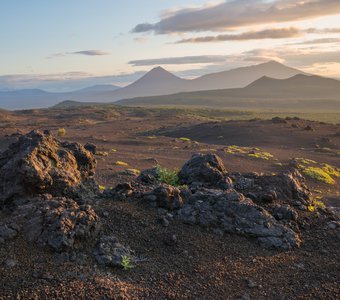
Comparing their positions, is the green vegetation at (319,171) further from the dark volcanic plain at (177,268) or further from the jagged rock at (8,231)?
the jagged rock at (8,231)

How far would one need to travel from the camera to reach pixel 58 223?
9.81 metres

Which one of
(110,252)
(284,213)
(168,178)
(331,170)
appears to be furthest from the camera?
(331,170)

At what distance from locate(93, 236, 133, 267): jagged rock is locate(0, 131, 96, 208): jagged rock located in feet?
8.10

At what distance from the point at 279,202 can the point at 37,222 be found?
8111 mm

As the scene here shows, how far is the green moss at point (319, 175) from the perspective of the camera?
32.7m

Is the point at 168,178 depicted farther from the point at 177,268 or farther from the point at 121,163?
the point at 121,163

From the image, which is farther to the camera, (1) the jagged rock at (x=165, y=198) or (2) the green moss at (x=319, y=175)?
(2) the green moss at (x=319, y=175)

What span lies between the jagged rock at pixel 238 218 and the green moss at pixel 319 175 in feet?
71.8

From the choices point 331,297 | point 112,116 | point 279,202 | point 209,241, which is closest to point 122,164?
point 279,202

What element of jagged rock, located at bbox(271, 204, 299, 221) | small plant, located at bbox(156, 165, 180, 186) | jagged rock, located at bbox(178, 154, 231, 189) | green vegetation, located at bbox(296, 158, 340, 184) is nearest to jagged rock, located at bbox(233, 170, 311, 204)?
jagged rock, located at bbox(178, 154, 231, 189)

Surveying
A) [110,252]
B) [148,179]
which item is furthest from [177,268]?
[148,179]

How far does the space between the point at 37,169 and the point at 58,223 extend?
2130 mm

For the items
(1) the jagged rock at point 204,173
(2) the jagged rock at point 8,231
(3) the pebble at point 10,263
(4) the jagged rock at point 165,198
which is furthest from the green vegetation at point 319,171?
(3) the pebble at point 10,263

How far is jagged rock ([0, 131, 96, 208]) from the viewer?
11273 millimetres
